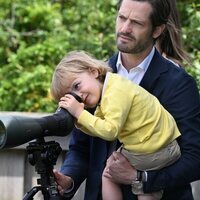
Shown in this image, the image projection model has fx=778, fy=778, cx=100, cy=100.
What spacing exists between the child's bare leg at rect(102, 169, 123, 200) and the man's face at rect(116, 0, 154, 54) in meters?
0.57

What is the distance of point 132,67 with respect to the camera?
3.45 meters

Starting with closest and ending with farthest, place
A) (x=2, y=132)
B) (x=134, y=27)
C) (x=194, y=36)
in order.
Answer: (x=2, y=132)
(x=134, y=27)
(x=194, y=36)

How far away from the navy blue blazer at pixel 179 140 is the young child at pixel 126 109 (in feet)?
0.17

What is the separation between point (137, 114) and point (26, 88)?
14.0ft

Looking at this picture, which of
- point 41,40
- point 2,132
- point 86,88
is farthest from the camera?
point 41,40

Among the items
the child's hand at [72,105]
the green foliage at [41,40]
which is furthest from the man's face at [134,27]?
the green foliage at [41,40]

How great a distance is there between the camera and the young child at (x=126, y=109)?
3.15 meters

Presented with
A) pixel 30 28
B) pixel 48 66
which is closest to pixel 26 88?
pixel 48 66

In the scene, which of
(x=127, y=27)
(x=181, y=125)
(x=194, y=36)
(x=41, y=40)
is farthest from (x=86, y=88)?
(x=41, y=40)

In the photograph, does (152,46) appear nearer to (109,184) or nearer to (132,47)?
(132,47)

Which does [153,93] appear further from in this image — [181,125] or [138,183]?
[138,183]

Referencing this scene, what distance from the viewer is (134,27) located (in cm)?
331

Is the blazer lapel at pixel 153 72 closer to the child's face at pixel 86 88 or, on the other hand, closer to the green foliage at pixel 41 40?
the child's face at pixel 86 88

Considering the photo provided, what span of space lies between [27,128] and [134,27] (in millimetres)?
848
